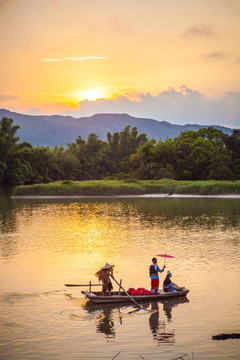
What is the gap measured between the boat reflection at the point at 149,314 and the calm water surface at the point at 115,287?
0.03 m

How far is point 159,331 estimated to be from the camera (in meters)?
13.2

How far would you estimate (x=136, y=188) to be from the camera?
71812 millimetres

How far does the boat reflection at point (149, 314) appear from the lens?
13.0 m

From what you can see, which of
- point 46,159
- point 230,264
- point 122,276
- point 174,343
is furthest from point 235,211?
point 46,159

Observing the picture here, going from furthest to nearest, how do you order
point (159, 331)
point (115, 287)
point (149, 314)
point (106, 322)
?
1. point (115, 287)
2. point (149, 314)
3. point (106, 322)
4. point (159, 331)

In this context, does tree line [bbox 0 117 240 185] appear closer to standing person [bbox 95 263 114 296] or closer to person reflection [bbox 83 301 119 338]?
standing person [bbox 95 263 114 296]

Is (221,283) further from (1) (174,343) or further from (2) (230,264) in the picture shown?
(1) (174,343)

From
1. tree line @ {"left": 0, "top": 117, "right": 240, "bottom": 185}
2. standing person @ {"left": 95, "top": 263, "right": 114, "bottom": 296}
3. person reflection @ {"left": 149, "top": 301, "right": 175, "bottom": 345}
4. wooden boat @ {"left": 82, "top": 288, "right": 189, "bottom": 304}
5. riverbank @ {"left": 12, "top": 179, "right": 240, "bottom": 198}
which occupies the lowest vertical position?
person reflection @ {"left": 149, "top": 301, "right": 175, "bottom": 345}

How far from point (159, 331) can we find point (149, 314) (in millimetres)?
1505

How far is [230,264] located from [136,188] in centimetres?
5064

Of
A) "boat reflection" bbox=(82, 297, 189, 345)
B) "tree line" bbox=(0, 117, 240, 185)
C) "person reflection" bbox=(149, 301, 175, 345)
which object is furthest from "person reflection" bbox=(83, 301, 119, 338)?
"tree line" bbox=(0, 117, 240, 185)

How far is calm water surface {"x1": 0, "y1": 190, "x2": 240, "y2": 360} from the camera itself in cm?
1215

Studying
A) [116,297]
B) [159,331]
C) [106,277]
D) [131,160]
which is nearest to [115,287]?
[106,277]

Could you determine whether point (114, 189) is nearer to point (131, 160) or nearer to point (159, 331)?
point (131, 160)
